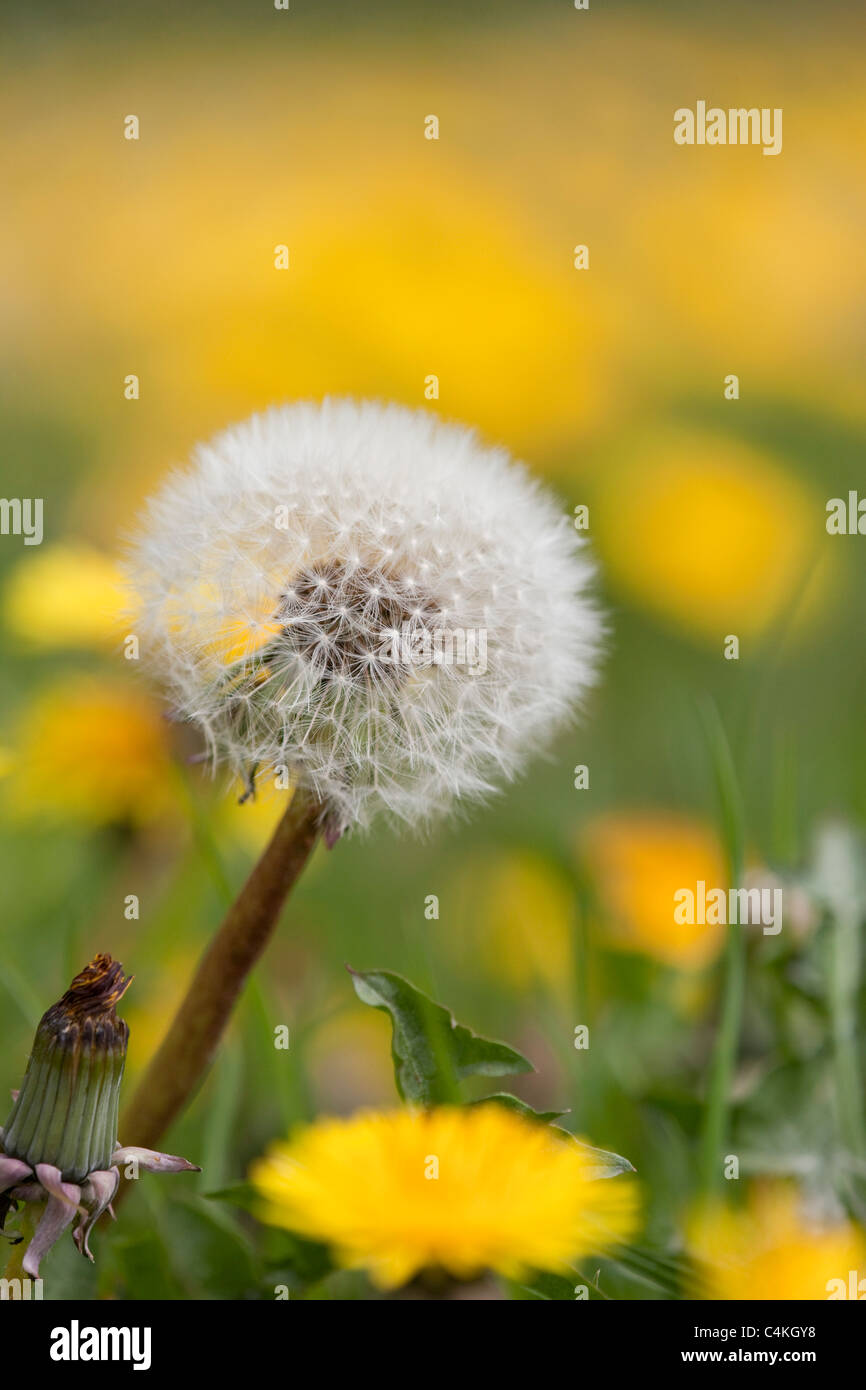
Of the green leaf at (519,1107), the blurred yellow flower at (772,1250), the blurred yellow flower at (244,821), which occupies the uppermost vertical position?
the blurred yellow flower at (244,821)

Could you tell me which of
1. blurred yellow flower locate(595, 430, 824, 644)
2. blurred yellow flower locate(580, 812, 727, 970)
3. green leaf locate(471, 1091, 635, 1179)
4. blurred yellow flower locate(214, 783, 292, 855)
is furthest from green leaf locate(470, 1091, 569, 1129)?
blurred yellow flower locate(595, 430, 824, 644)

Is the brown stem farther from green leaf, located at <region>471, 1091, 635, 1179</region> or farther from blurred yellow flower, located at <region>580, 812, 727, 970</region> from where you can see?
blurred yellow flower, located at <region>580, 812, 727, 970</region>

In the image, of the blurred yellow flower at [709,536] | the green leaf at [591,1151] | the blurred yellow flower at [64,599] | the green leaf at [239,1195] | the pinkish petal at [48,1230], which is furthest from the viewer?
the blurred yellow flower at [709,536]

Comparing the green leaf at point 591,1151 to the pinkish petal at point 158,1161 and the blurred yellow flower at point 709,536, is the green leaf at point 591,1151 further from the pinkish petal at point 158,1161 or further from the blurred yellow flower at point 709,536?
the blurred yellow flower at point 709,536

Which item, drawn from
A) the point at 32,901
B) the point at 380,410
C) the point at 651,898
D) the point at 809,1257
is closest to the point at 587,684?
the point at 380,410

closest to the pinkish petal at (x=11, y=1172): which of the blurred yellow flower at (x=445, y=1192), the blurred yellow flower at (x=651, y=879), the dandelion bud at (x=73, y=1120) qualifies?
the dandelion bud at (x=73, y=1120)

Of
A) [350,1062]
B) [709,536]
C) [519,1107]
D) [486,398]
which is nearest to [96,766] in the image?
[350,1062]
